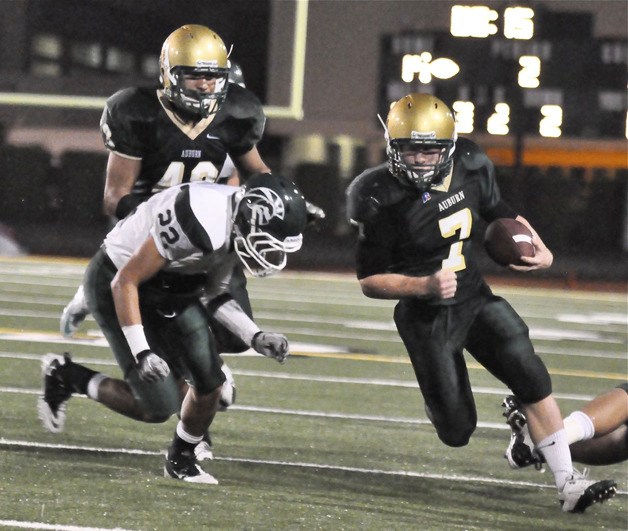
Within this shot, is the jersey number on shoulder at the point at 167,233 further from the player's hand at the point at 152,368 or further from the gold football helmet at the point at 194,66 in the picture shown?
the gold football helmet at the point at 194,66

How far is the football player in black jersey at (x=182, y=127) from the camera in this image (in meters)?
4.54

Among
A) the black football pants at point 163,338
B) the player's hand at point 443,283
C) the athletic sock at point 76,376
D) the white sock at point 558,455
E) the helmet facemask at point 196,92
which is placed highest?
the helmet facemask at point 196,92

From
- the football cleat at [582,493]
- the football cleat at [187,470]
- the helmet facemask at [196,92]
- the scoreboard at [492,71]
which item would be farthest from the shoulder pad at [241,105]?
the scoreboard at [492,71]

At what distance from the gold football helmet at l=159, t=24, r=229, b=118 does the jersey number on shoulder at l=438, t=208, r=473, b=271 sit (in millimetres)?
897

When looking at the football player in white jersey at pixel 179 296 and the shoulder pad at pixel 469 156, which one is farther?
the shoulder pad at pixel 469 156

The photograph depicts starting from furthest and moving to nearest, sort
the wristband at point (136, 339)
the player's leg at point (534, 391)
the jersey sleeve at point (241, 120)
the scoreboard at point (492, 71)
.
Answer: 1. the scoreboard at point (492, 71)
2. the jersey sleeve at point (241, 120)
3. the player's leg at point (534, 391)
4. the wristband at point (136, 339)

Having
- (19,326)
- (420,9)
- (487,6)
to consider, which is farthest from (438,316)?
Result: (420,9)

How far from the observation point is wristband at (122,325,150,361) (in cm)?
394

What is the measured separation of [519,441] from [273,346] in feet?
3.09

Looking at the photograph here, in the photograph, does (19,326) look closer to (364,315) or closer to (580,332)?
(364,315)

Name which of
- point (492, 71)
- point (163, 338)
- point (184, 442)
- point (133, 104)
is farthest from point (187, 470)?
point (492, 71)

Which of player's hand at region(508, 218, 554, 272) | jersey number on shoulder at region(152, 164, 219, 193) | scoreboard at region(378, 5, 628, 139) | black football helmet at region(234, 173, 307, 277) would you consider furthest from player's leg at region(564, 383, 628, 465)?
scoreboard at region(378, 5, 628, 139)

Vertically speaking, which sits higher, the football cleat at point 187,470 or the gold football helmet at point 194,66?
the gold football helmet at point 194,66

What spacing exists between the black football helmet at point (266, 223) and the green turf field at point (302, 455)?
729mm
